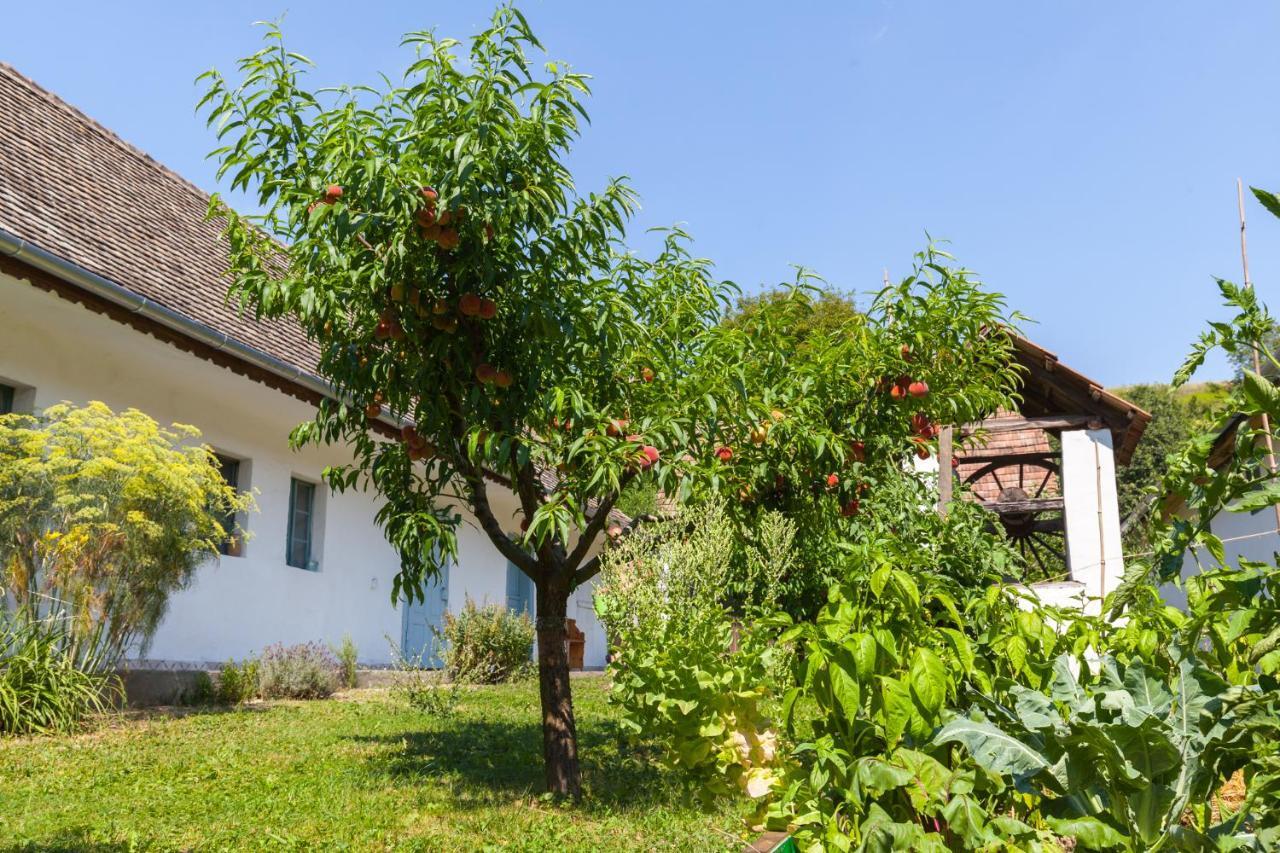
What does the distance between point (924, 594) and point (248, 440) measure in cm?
882

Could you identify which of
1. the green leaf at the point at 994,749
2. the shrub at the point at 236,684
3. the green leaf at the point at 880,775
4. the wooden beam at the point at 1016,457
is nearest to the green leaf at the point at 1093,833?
the green leaf at the point at 994,749

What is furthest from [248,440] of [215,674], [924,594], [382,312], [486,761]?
[924,594]

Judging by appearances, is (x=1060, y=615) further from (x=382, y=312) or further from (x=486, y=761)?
(x=486, y=761)

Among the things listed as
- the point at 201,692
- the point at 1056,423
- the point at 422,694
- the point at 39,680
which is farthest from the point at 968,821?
the point at 1056,423

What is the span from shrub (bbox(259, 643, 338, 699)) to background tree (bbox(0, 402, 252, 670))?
2006 mm

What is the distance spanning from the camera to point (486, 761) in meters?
6.00

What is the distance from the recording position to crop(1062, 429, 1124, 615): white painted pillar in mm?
12789

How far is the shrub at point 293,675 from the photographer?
9.35 m

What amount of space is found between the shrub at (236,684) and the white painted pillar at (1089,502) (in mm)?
9277

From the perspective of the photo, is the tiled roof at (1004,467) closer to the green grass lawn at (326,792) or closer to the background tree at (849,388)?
the background tree at (849,388)

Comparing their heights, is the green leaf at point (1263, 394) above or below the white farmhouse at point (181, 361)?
below

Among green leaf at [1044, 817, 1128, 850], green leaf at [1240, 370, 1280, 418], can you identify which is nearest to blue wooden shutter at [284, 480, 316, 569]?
green leaf at [1044, 817, 1128, 850]

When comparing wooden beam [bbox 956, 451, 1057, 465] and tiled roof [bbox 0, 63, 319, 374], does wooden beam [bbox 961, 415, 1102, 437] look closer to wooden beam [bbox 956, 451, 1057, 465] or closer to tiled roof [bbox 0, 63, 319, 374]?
wooden beam [bbox 956, 451, 1057, 465]

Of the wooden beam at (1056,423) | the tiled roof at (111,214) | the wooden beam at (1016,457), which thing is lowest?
the wooden beam at (1016,457)
